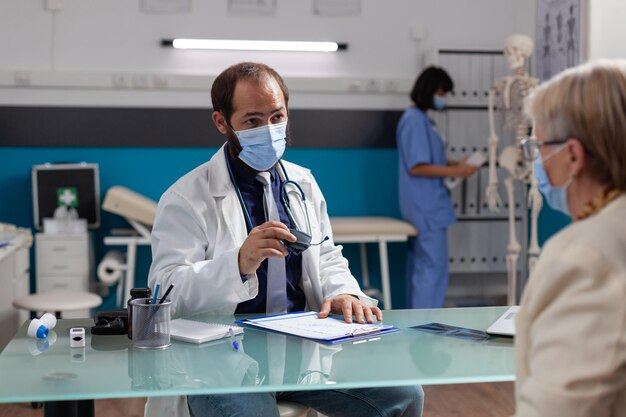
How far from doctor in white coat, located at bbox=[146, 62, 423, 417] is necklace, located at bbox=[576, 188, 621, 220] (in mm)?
846

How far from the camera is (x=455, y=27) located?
511 cm

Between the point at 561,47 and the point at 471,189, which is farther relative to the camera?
the point at 471,189

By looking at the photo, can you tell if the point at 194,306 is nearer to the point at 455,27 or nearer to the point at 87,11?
the point at 87,11

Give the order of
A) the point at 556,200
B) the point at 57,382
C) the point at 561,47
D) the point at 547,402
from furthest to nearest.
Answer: the point at 561,47 < the point at 57,382 < the point at 556,200 < the point at 547,402

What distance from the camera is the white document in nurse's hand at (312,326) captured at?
180 centimetres

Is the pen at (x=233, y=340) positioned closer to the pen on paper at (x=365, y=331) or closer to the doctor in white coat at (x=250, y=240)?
the doctor in white coat at (x=250, y=240)

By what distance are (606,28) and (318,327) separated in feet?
8.95

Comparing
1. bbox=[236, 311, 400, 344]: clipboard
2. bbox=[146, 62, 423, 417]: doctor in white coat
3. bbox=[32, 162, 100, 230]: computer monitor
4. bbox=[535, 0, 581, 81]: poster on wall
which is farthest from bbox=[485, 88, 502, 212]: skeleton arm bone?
bbox=[236, 311, 400, 344]: clipboard

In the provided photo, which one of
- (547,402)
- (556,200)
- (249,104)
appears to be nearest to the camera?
(547,402)

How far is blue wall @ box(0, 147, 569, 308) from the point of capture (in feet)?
15.7

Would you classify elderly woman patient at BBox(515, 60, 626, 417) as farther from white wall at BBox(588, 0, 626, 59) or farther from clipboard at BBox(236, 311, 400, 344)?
white wall at BBox(588, 0, 626, 59)

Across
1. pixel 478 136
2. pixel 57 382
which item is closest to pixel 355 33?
pixel 478 136

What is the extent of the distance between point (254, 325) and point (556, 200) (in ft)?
2.79

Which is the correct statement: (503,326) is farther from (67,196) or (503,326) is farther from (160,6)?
(160,6)
